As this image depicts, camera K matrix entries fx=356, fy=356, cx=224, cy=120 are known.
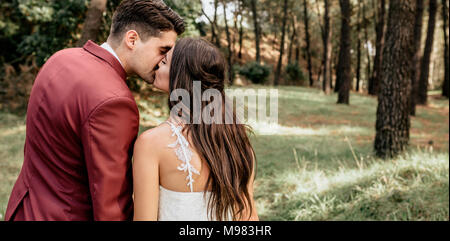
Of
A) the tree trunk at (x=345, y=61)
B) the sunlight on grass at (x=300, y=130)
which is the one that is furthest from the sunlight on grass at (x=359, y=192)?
the tree trunk at (x=345, y=61)

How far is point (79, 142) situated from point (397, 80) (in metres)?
7.01

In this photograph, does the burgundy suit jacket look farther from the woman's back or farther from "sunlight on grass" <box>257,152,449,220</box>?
"sunlight on grass" <box>257,152,449,220</box>

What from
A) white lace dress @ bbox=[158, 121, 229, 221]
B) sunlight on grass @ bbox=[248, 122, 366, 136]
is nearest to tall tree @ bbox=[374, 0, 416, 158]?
sunlight on grass @ bbox=[248, 122, 366, 136]

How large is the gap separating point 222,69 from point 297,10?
38.3 meters

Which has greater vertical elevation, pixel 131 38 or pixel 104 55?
pixel 131 38

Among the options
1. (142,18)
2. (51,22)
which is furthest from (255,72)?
(142,18)

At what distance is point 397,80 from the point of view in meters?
7.32

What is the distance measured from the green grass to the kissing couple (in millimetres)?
3191

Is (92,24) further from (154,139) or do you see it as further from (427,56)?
(427,56)

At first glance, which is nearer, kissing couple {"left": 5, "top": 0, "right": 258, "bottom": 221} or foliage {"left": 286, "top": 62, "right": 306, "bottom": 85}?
kissing couple {"left": 5, "top": 0, "right": 258, "bottom": 221}

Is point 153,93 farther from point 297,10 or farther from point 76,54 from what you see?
point 297,10

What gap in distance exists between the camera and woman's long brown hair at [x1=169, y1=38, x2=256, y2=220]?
2.18 m
